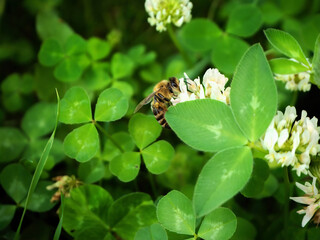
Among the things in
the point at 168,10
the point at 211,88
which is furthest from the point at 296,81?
the point at 168,10

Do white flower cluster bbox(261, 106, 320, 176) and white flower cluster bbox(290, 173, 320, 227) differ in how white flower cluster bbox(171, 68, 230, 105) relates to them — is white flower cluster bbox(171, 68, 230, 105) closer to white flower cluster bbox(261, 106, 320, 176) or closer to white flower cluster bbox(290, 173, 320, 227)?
white flower cluster bbox(261, 106, 320, 176)

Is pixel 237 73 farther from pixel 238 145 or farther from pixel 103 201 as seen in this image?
pixel 103 201

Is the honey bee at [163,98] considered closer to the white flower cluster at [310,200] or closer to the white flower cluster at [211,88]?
the white flower cluster at [211,88]

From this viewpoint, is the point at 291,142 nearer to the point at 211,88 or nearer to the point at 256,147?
the point at 256,147

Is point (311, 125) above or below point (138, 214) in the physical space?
above

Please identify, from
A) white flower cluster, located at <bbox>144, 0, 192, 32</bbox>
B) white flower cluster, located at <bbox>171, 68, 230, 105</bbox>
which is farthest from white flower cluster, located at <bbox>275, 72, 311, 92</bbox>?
white flower cluster, located at <bbox>144, 0, 192, 32</bbox>

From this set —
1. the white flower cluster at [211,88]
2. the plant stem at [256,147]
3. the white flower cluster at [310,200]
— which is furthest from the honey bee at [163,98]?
the white flower cluster at [310,200]

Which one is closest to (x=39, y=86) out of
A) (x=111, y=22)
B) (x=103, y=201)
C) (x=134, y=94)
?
(x=134, y=94)
